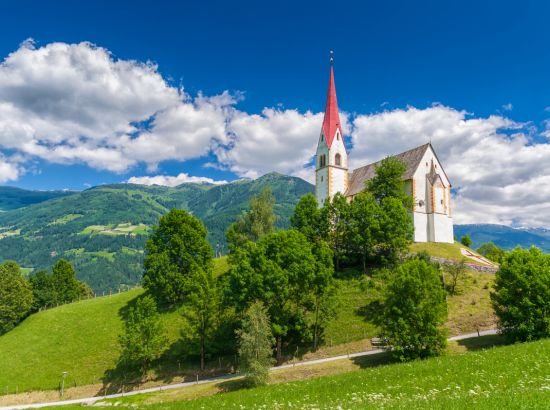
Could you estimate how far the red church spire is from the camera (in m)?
83.5

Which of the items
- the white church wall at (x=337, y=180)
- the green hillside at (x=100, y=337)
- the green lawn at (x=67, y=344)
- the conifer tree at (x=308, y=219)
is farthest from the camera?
the white church wall at (x=337, y=180)

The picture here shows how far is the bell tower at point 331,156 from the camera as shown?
273ft

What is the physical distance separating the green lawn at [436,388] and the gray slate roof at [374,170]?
166 feet

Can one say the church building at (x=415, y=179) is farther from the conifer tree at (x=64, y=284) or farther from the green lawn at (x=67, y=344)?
the conifer tree at (x=64, y=284)

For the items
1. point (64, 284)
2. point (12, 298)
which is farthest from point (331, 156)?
point (64, 284)

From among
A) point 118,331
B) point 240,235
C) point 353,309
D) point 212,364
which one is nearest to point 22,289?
point 118,331

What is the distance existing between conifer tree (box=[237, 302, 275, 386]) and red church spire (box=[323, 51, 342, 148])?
55019mm

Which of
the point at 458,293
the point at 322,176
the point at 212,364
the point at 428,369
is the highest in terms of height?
the point at 322,176

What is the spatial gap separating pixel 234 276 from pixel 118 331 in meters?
26.2

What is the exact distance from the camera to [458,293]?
5238 cm

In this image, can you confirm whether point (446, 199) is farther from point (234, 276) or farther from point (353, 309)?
point (234, 276)

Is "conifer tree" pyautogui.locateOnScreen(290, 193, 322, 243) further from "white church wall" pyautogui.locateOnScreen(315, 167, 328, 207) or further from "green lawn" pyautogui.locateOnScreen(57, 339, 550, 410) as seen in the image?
"green lawn" pyautogui.locateOnScreen(57, 339, 550, 410)

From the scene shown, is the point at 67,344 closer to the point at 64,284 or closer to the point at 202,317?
the point at 202,317

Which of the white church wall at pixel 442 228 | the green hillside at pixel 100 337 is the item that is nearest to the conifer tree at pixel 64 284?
the green hillside at pixel 100 337
